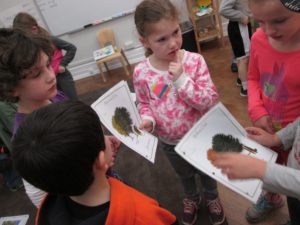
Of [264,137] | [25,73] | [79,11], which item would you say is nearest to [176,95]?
[264,137]

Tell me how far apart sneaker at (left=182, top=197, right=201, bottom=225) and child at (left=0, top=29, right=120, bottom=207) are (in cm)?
94

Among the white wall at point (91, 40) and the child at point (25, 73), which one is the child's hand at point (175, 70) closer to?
the child at point (25, 73)

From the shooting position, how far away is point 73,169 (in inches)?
26.1

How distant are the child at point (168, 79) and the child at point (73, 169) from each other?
472 millimetres

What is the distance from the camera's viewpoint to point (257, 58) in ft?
3.64

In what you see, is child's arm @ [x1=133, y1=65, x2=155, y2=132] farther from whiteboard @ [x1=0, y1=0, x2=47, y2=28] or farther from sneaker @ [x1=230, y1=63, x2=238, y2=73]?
whiteboard @ [x1=0, y1=0, x2=47, y2=28]

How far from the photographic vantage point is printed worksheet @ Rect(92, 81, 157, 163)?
3.94ft

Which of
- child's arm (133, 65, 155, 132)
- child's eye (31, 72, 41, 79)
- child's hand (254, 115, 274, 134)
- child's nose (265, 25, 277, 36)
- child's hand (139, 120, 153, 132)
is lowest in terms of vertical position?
child's hand (254, 115, 274, 134)

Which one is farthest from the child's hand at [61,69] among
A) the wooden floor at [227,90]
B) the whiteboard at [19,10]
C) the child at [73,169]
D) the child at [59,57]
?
the whiteboard at [19,10]

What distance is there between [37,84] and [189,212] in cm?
116

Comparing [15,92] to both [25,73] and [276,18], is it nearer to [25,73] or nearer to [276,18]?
[25,73]

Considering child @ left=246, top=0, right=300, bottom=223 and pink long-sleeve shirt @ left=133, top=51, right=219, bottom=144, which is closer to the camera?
child @ left=246, top=0, right=300, bottom=223

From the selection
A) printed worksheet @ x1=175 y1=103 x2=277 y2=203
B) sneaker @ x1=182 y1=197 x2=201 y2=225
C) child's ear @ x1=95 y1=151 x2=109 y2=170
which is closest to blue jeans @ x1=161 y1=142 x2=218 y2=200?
sneaker @ x1=182 y1=197 x2=201 y2=225

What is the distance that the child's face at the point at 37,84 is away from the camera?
104 cm
